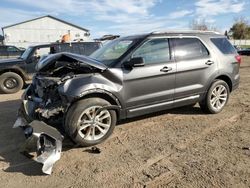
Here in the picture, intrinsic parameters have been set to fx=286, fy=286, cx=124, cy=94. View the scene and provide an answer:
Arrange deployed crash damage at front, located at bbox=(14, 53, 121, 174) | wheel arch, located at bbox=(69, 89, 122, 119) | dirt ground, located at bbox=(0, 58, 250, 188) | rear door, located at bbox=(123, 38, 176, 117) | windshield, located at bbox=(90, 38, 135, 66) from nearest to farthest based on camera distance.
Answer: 1. dirt ground, located at bbox=(0, 58, 250, 188)
2. deployed crash damage at front, located at bbox=(14, 53, 121, 174)
3. wheel arch, located at bbox=(69, 89, 122, 119)
4. rear door, located at bbox=(123, 38, 176, 117)
5. windshield, located at bbox=(90, 38, 135, 66)

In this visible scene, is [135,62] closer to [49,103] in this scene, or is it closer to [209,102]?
[49,103]

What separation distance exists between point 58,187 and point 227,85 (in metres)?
4.46

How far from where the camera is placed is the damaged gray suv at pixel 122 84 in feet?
14.8

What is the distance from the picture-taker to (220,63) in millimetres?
6176

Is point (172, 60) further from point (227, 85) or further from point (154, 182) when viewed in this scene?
point (154, 182)

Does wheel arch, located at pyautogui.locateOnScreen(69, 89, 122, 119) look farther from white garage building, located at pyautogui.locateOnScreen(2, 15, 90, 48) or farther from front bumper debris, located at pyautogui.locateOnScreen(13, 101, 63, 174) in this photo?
white garage building, located at pyautogui.locateOnScreen(2, 15, 90, 48)

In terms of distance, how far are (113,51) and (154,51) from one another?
810 millimetres

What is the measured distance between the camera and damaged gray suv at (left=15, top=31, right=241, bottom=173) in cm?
452

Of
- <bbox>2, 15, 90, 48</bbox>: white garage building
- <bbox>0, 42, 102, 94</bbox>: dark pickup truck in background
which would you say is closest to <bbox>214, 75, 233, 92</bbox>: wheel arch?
<bbox>0, 42, 102, 94</bbox>: dark pickup truck in background

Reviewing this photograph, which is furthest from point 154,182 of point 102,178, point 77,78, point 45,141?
point 77,78

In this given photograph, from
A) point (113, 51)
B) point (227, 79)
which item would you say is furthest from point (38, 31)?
point (227, 79)

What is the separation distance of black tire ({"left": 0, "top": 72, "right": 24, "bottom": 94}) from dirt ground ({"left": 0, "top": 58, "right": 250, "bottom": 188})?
14.0 ft

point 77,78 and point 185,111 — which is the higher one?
point 77,78

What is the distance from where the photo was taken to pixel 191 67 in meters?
5.75
